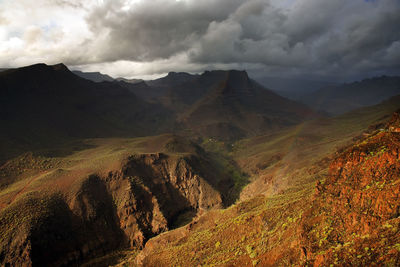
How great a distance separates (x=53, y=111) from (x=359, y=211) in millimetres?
155013

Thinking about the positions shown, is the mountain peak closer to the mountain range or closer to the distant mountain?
the distant mountain

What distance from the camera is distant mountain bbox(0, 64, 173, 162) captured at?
10856cm

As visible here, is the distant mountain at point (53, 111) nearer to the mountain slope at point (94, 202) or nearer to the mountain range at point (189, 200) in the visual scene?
the mountain range at point (189, 200)

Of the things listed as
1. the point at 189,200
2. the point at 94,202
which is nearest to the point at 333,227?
the point at 94,202

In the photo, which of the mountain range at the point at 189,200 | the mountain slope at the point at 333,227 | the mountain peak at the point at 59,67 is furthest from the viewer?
the mountain peak at the point at 59,67

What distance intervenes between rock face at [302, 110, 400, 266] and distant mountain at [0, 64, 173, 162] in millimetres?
101544

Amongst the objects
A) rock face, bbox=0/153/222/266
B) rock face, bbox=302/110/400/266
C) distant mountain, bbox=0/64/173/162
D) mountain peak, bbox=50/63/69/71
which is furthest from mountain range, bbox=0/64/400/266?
mountain peak, bbox=50/63/69/71

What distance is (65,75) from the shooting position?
167 metres

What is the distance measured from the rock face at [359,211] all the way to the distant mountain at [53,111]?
102 metres

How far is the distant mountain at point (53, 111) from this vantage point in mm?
108562

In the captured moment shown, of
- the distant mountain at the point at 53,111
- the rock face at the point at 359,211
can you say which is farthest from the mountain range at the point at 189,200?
the distant mountain at the point at 53,111

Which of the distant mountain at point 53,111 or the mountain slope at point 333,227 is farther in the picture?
the distant mountain at point 53,111

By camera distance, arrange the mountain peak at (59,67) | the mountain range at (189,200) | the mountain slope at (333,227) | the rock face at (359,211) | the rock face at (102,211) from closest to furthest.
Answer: the rock face at (359,211) → the mountain slope at (333,227) → the mountain range at (189,200) → the rock face at (102,211) → the mountain peak at (59,67)

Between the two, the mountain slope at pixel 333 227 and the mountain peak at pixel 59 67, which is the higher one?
the mountain peak at pixel 59 67
